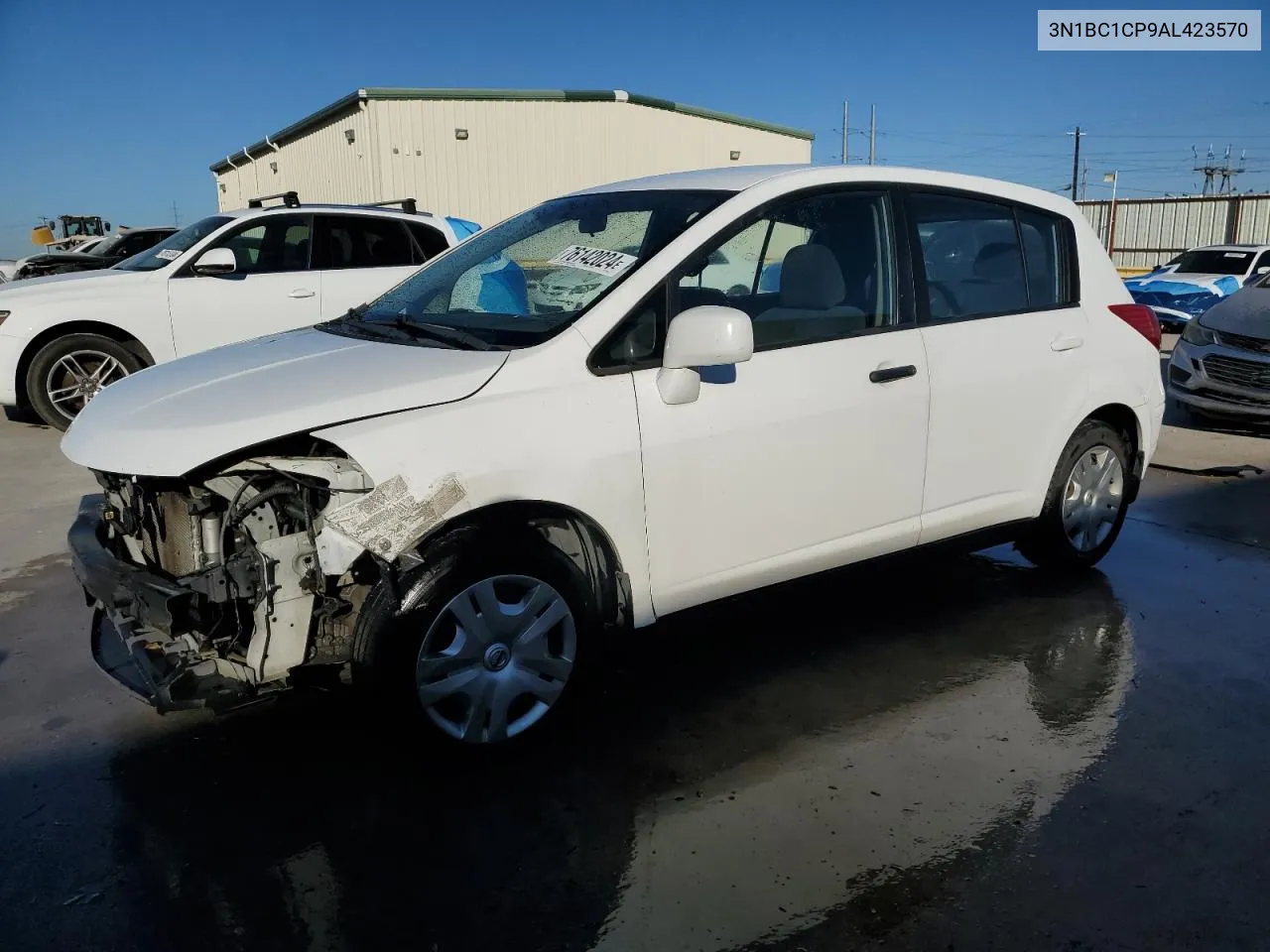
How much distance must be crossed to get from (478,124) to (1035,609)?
21534mm

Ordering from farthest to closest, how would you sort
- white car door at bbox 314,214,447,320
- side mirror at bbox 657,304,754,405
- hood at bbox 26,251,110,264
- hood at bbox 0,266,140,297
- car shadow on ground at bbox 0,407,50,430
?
hood at bbox 26,251,110,264 → car shadow on ground at bbox 0,407,50,430 → white car door at bbox 314,214,447,320 → hood at bbox 0,266,140,297 → side mirror at bbox 657,304,754,405

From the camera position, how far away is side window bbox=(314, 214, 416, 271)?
28.7ft

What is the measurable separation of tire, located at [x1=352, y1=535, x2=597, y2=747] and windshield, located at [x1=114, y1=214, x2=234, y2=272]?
669 cm

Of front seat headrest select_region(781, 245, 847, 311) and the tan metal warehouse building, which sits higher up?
the tan metal warehouse building

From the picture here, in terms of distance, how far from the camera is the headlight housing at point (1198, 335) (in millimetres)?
9023

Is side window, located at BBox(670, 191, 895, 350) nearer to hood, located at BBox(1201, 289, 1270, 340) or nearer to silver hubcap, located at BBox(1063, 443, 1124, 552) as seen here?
silver hubcap, located at BBox(1063, 443, 1124, 552)

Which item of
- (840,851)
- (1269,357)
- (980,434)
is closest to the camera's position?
(840,851)

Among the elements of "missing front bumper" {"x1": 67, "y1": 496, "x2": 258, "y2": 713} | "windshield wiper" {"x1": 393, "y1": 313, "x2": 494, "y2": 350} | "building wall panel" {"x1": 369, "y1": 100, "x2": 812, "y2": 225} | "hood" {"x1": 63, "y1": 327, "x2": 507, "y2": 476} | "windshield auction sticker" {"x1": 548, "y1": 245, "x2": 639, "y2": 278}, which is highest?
"building wall panel" {"x1": 369, "y1": 100, "x2": 812, "y2": 225}

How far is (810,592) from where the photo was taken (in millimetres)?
3734

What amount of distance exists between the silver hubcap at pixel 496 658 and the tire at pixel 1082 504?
243cm

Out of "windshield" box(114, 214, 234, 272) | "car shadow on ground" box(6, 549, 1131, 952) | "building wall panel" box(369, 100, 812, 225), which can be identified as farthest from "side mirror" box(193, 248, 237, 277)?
"building wall panel" box(369, 100, 812, 225)

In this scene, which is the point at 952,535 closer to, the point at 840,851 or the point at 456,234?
the point at 840,851

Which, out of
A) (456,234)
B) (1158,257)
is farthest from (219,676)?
(1158,257)

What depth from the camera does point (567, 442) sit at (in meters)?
2.98
